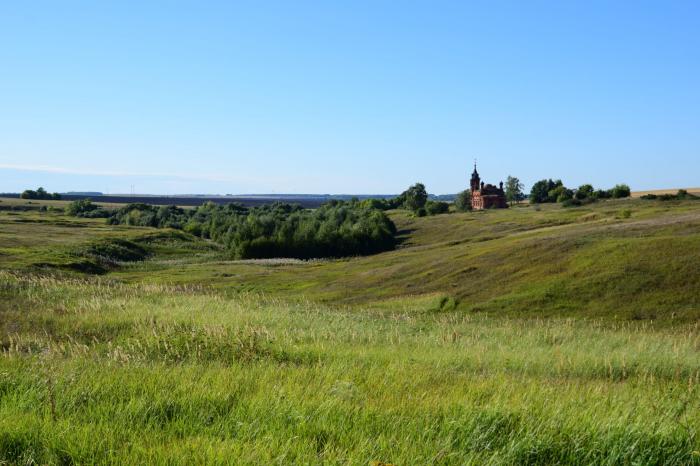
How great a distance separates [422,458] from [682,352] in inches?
503

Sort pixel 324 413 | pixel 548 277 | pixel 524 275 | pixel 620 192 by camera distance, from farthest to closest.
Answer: pixel 620 192 < pixel 524 275 < pixel 548 277 < pixel 324 413

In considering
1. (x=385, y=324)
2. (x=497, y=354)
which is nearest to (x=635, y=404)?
(x=497, y=354)

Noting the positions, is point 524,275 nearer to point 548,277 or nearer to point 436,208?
point 548,277

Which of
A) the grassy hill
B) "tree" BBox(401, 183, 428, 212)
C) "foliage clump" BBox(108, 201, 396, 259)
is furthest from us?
"tree" BBox(401, 183, 428, 212)

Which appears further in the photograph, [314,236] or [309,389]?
[314,236]

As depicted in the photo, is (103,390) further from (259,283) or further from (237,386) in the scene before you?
(259,283)

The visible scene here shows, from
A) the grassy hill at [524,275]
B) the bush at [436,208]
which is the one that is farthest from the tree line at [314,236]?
the bush at [436,208]

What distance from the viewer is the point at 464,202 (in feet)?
607

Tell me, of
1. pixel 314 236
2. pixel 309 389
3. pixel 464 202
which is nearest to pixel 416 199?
pixel 464 202

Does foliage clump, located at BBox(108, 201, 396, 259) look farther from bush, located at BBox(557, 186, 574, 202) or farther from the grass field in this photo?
the grass field

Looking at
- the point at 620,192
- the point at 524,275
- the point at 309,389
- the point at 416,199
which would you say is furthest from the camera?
the point at 416,199

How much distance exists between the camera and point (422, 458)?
581cm

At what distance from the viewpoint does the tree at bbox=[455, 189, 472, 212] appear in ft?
600

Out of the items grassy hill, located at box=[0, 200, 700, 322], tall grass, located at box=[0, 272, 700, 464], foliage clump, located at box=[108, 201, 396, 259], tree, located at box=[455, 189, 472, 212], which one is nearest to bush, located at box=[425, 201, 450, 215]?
tree, located at box=[455, 189, 472, 212]
